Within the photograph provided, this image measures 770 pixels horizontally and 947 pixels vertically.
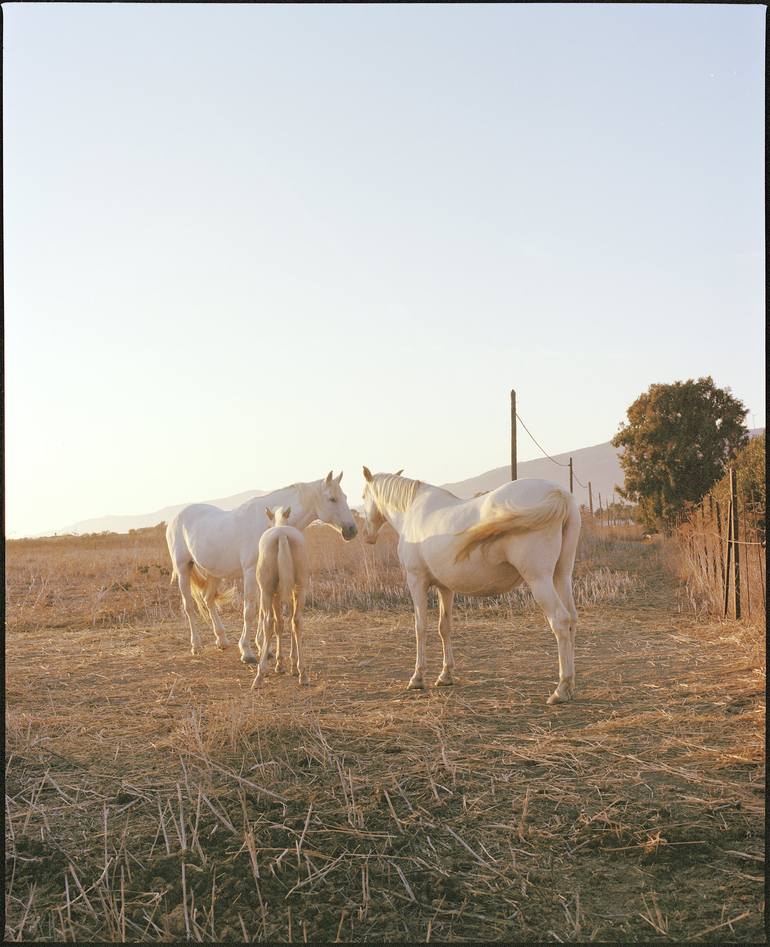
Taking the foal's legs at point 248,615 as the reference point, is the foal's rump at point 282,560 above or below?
above

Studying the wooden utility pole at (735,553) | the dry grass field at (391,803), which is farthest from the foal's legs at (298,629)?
the wooden utility pole at (735,553)

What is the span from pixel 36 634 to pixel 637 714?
28.1 ft

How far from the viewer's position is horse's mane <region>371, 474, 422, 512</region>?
24.6 ft

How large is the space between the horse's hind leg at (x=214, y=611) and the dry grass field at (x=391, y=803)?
118 cm

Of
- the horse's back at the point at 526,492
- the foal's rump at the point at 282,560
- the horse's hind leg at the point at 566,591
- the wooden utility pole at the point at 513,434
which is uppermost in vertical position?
the wooden utility pole at the point at 513,434

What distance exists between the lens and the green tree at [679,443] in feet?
77.0

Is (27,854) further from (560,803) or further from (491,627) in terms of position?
(491,627)

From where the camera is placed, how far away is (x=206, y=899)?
10.4 feet

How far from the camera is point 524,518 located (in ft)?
19.9

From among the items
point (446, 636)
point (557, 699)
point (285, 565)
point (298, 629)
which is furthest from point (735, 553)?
point (285, 565)

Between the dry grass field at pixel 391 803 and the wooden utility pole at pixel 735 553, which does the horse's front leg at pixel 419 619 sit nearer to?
the dry grass field at pixel 391 803

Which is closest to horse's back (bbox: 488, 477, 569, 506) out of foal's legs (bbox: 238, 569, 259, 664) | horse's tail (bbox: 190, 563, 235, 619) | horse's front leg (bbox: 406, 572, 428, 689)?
horse's front leg (bbox: 406, 572, 428, 689)

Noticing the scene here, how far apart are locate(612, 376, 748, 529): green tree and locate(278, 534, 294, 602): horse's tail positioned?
18.4 metres

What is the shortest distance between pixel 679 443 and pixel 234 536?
706 inches
